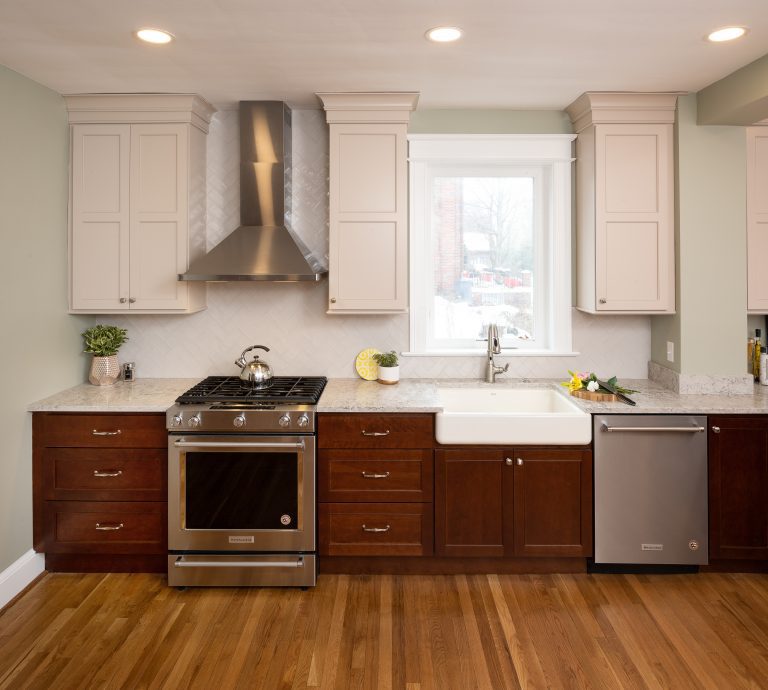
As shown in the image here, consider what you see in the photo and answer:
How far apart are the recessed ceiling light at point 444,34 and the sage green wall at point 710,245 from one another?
1492 millimetres

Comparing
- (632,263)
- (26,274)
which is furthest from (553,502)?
(26,274)

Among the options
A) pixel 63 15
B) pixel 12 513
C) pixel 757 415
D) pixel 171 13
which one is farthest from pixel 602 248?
pixel 12 513

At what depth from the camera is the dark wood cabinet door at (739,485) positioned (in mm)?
3213

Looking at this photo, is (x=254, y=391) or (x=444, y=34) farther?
(x=254, y=391)

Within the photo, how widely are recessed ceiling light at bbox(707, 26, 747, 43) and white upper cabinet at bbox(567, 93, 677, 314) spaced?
785mm

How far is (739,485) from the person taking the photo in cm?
322

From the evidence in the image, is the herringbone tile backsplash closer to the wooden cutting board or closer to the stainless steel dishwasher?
the wooden cutting board

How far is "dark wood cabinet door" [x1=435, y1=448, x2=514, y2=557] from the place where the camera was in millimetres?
3270

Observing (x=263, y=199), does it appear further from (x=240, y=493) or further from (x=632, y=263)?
(x=632, y=263)

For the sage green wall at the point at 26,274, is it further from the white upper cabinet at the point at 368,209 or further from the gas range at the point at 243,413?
the white upper cabinet at the point at 368,209

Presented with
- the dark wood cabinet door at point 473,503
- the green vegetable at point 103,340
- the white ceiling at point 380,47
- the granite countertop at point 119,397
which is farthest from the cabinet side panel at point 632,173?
the green vegetable at point 103,340

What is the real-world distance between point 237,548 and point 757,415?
2540 mm

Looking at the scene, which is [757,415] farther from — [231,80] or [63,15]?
[63,15]

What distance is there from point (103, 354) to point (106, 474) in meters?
0.78
